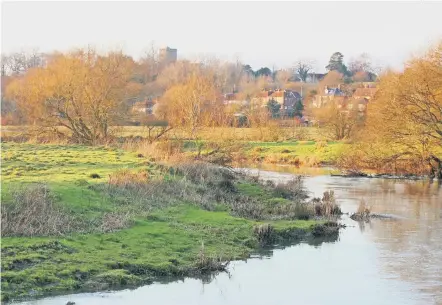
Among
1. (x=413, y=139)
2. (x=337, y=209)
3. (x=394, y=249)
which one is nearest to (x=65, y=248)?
(x=394, y=249)

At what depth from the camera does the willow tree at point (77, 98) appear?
52.5m

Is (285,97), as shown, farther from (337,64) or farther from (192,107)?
(192,107)

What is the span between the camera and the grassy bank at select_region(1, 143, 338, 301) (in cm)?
1593

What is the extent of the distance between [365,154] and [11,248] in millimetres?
33427

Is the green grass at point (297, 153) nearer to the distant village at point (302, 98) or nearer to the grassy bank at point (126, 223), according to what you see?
the distant village at point (302, 98)

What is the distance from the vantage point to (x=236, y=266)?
727 inches

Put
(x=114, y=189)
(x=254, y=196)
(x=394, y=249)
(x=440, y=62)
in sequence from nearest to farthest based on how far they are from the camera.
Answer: (x=394, y=249)
(x=114, y=189)
(x=254, y=196)
(x=440, y=62)

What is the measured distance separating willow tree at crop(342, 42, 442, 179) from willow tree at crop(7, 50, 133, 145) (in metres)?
20.7

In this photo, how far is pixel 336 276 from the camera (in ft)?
58.3

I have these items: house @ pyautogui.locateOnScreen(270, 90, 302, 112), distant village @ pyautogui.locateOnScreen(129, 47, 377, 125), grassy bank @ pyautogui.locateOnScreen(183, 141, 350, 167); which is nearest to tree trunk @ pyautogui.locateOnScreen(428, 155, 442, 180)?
grassy bank @ pyautogui.locateOnScreen(183, 141, 350, 167)

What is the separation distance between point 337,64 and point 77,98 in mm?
115120

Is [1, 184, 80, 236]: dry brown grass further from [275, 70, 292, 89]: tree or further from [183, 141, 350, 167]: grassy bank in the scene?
[275, 70, 292, 89]: tree

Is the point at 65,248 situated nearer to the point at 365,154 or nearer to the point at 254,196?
the point at 254,196

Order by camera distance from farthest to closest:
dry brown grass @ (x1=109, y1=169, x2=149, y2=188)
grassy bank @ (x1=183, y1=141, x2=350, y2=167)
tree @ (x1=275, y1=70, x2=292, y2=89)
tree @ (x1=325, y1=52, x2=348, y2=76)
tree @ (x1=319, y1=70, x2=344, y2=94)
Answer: tree @ (x1=325, y1=52, x2=348, y2=76), tree @ (x1=275, y1=70, x2=292, y2=89), tree @ (x1=319, y1=70, x2=344, y2=94), grassy bank @ (x1=183, y1=141, x2=350, y2=167), dry brown grass @ (x1=109, y1=169, x2=149, y2=188)
